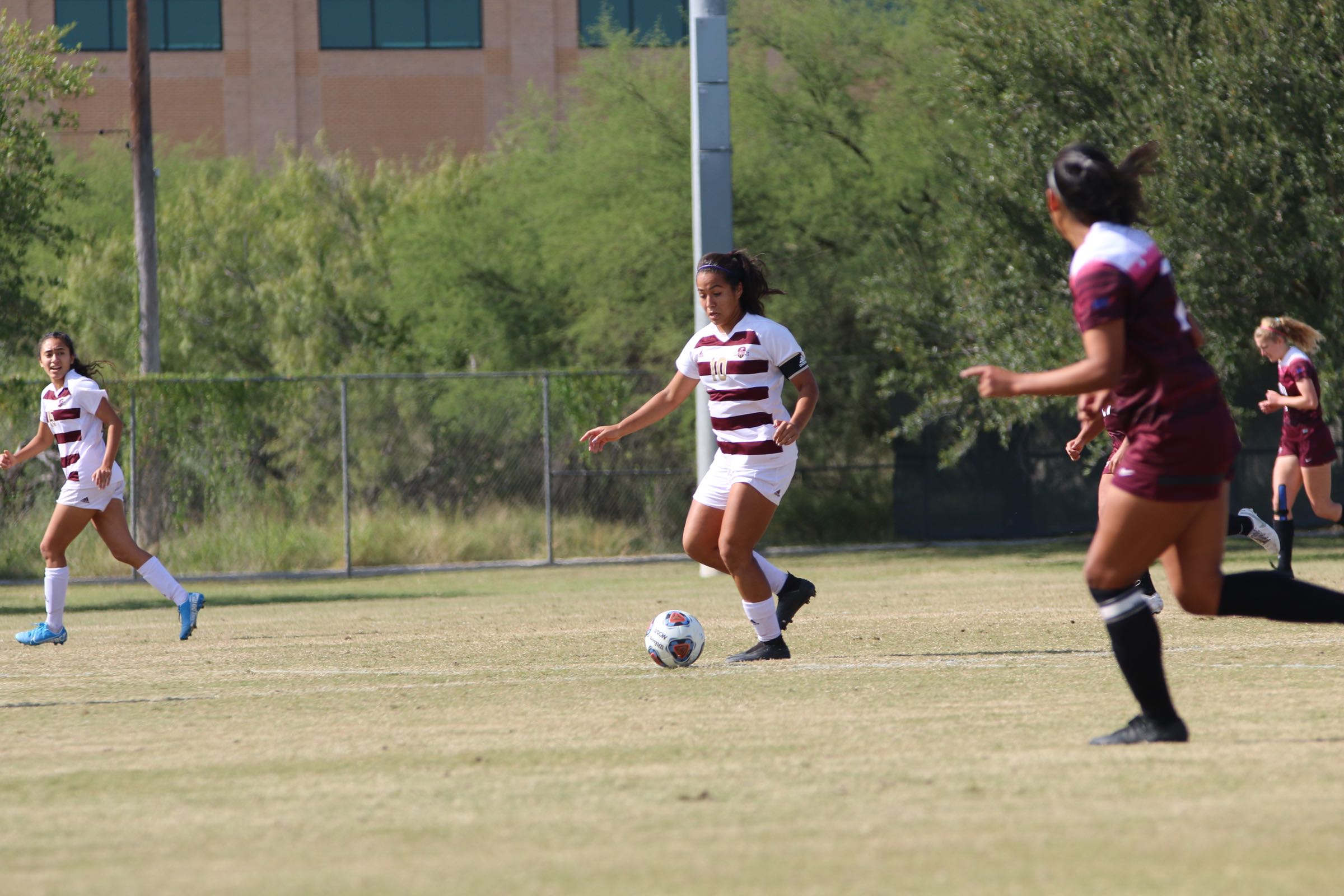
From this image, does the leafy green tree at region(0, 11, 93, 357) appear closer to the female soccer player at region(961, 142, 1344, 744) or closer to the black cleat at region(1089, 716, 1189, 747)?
the female soccer player at region(961, 142, 1344, 744)

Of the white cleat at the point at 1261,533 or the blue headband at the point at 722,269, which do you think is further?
the white cleat at the point at 1261,533

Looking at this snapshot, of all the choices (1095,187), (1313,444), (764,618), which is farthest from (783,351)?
(1313,444)

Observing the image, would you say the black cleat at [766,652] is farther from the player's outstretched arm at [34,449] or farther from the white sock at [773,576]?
the player's outstretched arm at [34,449]

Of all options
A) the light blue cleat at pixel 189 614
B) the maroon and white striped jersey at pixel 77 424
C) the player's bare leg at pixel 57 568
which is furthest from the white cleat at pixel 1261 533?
the player's bare leg at pixel 57 568

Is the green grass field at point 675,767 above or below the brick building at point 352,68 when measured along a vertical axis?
below

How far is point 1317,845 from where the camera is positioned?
3959 mm

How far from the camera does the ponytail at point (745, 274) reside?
8.23 m

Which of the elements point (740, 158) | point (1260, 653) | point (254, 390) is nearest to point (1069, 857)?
point (1260, 653)

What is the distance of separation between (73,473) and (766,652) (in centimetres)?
515

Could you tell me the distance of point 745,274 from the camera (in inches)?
329

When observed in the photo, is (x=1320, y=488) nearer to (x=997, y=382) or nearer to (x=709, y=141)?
(x=709, y=141)

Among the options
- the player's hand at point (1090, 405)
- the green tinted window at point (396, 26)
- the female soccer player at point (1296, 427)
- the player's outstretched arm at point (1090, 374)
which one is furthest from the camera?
the green tinted window at point (396, 26)

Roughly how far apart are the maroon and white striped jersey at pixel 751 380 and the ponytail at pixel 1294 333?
4.89 m

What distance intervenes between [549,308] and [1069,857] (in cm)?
2251
